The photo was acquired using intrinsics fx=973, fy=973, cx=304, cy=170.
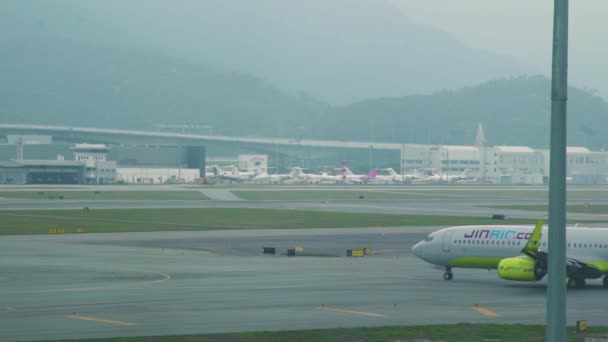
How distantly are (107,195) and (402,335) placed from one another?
5712 inches

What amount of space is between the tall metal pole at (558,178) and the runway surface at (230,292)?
23.7 meters

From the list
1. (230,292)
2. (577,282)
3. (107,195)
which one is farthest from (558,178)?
(107,195)

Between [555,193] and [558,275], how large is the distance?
44.8 inches

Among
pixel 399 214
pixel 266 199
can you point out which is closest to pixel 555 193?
pixel 399 214

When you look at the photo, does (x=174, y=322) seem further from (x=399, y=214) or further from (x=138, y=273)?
(x=399, y=214)

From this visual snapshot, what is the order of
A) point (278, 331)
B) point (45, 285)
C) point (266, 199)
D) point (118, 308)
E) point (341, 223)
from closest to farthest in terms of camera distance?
1. point (278, 331)
2. point (118, 308)
3. point (45, 285)
4. point (341, 223)
5. point (266, 199)

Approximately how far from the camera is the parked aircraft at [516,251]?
50312 mm

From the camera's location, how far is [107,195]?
17388 centimetres

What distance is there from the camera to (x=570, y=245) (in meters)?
54.4

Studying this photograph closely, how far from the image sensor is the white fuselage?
175 feet

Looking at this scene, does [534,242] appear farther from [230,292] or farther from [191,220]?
[191,220]

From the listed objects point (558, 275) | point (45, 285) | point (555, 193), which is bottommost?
point (45, 285)

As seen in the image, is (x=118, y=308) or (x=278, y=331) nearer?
(x=278, y=331)

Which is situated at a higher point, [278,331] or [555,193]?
[555,193]
